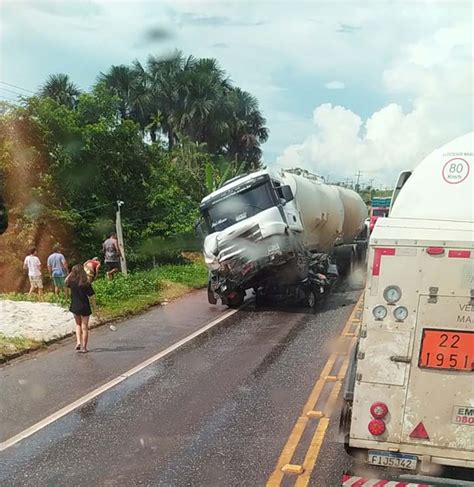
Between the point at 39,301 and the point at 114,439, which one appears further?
the point at 39,301

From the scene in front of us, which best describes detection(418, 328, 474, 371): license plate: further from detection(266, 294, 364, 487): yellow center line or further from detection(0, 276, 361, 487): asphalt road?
detection(266, 294, 364, 487): yellow center line

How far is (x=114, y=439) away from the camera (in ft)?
21.3

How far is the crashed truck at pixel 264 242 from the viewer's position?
1434 cm

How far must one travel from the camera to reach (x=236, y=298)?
15586 mm

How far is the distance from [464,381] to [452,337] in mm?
344

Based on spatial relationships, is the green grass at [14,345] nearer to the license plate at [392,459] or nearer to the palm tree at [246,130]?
the license plate at [392,459]

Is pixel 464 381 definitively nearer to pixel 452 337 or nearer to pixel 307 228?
pixel 452 337

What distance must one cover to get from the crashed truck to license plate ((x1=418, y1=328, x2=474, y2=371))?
954 cm

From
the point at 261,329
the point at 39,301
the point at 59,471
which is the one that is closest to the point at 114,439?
the point at 59,471

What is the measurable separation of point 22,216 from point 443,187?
18859mm

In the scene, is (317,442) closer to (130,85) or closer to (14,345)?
(14,345)

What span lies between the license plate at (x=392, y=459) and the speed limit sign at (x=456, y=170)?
8.02 feet


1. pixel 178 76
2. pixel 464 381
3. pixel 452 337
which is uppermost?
pixel 178 76

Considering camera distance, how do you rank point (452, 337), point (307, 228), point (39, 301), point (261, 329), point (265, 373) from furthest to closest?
point (307, 228) < point (39, 301) < point (261, 329) < point (265, 373) < point (452, 337)
